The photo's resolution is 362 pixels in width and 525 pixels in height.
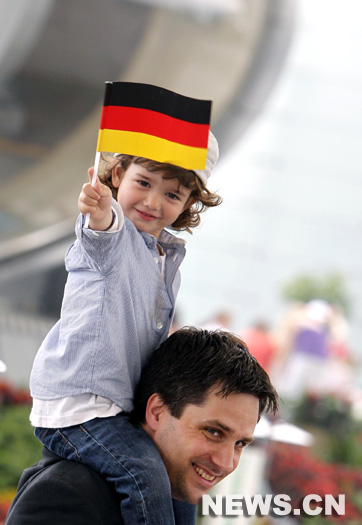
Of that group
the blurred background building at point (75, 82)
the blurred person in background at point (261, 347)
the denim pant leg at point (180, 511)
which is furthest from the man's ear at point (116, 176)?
the blurred background building at point (75, 82)

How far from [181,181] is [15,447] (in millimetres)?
3530

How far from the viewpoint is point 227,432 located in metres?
1.60

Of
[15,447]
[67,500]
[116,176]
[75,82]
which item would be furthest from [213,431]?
[75,82]

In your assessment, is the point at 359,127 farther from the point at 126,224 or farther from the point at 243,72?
the point at 126,224

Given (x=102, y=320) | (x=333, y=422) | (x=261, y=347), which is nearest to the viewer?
(x=102, y=320)

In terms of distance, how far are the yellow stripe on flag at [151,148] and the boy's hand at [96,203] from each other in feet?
0.42

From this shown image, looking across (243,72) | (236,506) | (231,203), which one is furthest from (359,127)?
(236,506)

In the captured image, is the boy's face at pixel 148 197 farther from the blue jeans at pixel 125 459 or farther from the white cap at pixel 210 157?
the blue jeans at pixel 125 459

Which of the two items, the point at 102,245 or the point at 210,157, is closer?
the point at 102,245

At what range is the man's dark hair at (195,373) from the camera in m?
1.61

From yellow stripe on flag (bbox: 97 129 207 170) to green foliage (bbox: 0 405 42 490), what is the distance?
3.36m

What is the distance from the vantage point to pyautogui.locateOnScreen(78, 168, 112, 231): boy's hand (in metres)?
1.39

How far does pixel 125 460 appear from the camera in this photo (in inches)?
58.7

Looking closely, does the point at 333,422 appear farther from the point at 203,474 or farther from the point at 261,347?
the point at 203,474
